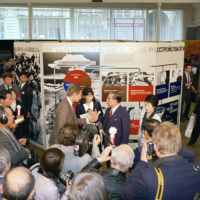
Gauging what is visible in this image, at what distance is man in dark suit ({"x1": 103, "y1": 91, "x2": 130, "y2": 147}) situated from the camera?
3.87 m

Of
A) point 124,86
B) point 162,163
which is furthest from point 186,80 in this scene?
point 162,163

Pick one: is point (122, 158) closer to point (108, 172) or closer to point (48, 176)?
point (108, 172)

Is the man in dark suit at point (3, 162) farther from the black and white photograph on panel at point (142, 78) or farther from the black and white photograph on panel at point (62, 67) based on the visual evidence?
the black and white photograph on panel at point (142, 78)

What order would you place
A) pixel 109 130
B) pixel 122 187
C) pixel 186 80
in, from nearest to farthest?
pixel 122 187 < pixel 109 130 < pixel 186 80

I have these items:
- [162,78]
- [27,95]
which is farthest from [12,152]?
[162,78]

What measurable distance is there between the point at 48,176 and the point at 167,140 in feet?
3.30

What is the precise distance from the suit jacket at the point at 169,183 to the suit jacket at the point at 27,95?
3917mm

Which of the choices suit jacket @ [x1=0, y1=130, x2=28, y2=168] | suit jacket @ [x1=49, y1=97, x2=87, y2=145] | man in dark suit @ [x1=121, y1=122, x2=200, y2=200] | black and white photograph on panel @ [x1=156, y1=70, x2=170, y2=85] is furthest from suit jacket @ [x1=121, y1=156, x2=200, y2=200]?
black and white photograph on panel @ [x1=156, y1=70, x2=170, y2=85]

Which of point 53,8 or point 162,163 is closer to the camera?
point 162,163

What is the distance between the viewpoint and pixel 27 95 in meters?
5.30

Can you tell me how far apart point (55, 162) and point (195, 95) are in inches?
362

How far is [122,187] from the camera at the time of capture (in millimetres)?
1956

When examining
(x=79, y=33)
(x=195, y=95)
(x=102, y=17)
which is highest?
(x=102, y=17)

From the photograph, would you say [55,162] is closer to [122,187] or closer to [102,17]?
[122,187]
